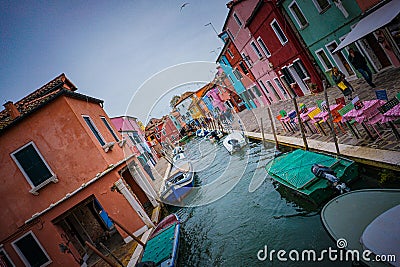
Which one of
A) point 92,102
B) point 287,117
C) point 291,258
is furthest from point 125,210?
A: point 287,117

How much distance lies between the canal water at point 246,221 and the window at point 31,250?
5530mm

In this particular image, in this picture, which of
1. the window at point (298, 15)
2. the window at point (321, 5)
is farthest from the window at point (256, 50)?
the window at point (321, 5)

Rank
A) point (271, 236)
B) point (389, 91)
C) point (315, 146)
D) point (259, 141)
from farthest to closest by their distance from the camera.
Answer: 1. point (259, 141)
2. point (315, 146)
3. point (389, 91)
4. point (271, 236)

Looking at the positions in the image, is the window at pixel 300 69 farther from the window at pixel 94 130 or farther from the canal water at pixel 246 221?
the window at pixel 94 130

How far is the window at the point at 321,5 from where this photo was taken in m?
13.4

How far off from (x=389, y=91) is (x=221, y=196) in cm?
837

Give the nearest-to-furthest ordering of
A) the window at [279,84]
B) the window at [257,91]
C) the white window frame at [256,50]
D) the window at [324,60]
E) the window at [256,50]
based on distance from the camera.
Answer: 1. the window at [324,60]
2. the window at [279,84]
3. the white window frame at [256,50]
4. the window at [256,50]
5. the window at [257,91]

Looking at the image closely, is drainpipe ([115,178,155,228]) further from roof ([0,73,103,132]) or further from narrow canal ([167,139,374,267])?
roof ([0,73,103,132])

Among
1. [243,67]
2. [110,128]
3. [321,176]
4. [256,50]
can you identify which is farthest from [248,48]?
[321,176]

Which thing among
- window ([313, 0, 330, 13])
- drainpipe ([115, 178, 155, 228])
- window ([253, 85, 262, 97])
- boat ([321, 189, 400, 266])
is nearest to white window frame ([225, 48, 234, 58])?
window ([253, 85, 262, 97])

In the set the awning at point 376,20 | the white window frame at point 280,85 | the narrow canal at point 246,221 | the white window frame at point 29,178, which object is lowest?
the narrow canal at point 246,221

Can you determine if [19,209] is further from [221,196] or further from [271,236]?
[271,236]

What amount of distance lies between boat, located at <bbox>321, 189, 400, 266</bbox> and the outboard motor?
104cm

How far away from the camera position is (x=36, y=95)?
13.5 m
